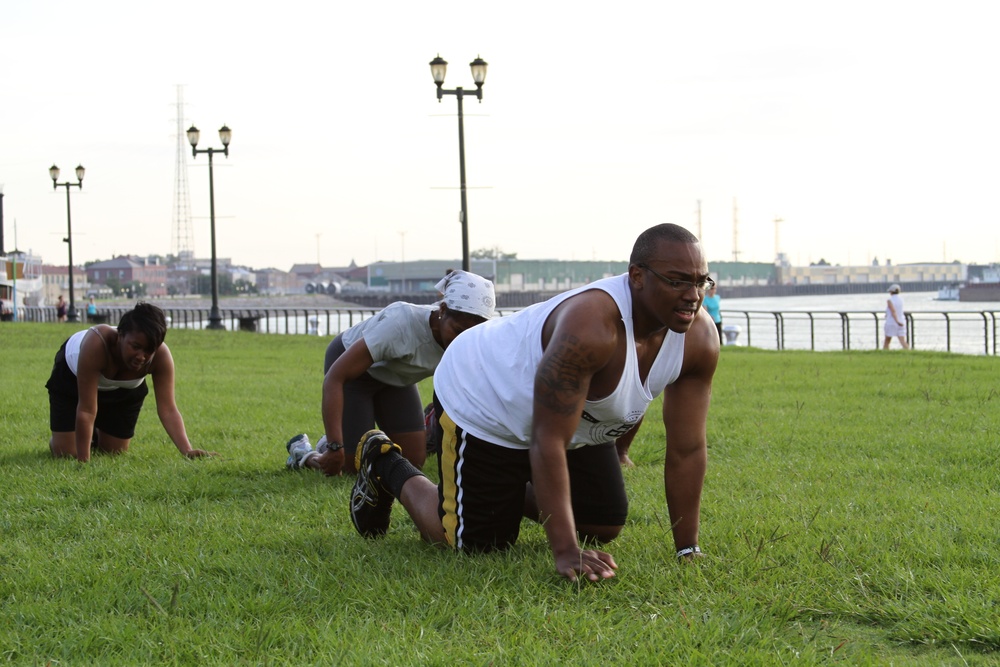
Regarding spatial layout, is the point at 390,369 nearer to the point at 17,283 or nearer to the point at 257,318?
the point at 257,318

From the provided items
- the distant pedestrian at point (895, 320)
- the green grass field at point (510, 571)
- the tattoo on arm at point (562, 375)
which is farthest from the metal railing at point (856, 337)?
the tattoo on arm at point (562, 375)

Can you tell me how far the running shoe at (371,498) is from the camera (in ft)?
16.2

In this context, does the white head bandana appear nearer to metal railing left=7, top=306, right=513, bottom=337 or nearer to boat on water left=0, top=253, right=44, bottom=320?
metal railing left=7, top=306, right=513, bottom=337

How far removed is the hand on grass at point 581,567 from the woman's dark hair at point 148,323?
12.2 feet

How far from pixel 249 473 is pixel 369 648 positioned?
144 inches

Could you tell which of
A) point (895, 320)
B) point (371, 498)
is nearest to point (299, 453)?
point (371, 498)

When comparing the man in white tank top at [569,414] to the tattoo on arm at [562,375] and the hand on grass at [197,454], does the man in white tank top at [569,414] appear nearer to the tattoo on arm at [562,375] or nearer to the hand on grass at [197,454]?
the tattoo on arm at [562,375]

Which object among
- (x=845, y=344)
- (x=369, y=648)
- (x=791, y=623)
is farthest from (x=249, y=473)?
(x=845, y=344)

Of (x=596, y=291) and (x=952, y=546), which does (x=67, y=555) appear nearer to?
(x=596, y=291)

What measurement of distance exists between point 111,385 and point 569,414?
15.3 ft

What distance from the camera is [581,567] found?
155 inches

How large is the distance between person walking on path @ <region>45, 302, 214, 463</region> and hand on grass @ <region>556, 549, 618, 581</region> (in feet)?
12.4

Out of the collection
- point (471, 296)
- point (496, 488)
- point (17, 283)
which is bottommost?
point (496, 488)

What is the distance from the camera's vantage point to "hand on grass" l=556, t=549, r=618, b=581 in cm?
394
